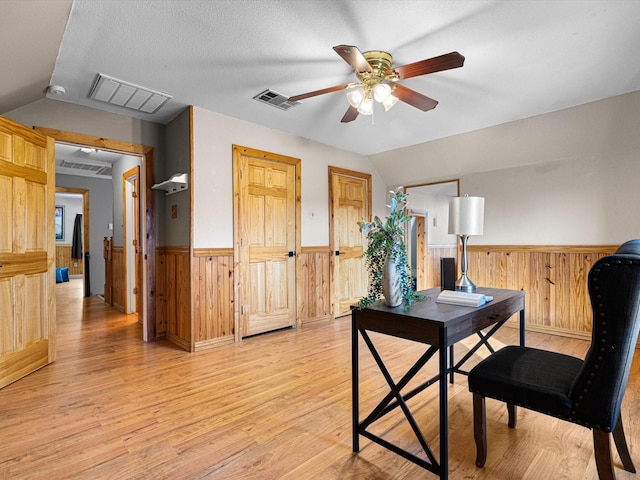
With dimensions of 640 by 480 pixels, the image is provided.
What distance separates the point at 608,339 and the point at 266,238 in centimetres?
336

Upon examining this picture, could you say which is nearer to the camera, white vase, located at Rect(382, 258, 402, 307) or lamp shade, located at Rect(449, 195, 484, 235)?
white vase, located at Rect(382, 258, 402, 307)

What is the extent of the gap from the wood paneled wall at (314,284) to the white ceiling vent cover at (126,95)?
2.38m

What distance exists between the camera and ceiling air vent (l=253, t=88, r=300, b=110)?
10.5 feet

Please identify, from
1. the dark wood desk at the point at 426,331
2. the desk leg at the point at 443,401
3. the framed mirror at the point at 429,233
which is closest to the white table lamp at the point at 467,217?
the dark wood desk at the point at 426,331

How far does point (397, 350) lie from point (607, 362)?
7.25 ft

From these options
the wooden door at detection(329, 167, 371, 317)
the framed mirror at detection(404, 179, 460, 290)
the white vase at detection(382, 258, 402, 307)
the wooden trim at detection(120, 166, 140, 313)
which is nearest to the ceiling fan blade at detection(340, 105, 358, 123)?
the white vase at detection(382, 258, 402, 307)

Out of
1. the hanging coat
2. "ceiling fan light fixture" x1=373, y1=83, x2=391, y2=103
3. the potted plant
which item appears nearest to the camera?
the potted plant

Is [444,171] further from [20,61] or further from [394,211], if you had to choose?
[20,61]

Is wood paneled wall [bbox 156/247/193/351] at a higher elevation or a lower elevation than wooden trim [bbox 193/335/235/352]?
higher

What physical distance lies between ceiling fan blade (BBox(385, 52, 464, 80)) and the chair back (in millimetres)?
1324

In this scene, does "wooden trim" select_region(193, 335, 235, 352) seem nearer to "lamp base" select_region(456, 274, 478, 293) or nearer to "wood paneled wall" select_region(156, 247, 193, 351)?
"wood paneled wall" select_region(156, 247, 193, 351)

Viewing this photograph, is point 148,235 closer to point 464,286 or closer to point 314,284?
point 314,284

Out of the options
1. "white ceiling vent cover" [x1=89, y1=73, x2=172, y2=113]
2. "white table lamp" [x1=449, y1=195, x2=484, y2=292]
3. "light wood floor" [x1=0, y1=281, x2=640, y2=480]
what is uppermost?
"white ceiling vent cover" [x1=89, y1=73, x2=172, y2=113]

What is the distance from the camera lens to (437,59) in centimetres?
198
